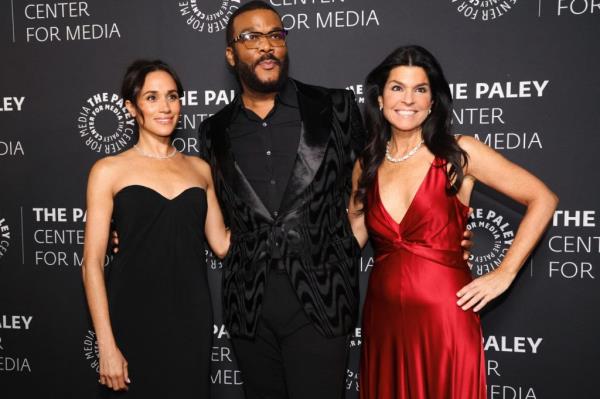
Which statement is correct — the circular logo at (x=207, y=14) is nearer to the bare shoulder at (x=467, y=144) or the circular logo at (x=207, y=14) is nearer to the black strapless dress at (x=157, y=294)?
the black strapless dress at (x=157, y=294)

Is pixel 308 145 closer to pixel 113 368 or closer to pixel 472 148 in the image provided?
pixel 472 148

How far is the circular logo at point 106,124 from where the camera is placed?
2598mm

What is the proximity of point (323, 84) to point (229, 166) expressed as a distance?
781 mm

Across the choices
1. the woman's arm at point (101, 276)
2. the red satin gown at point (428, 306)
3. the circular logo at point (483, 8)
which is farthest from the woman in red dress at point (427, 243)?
the woman's arm at point (101, 276)

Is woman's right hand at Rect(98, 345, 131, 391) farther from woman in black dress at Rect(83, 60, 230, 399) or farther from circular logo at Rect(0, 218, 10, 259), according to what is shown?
circular logo at Rect(0, 218, 10, 259)

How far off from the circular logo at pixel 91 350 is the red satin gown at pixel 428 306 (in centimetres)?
170

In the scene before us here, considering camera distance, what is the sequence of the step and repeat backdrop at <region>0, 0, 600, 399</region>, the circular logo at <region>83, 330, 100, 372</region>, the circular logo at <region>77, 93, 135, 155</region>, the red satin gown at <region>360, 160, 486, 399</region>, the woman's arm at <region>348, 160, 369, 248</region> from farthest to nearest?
the circular logo at <region>83, 330, 100, 372</region>, the circular logo at <region>77, 93, 135, 155</region>, the step and repeat backdrop at <region>0, 0, 600, 399</region>, the woman's arm at <region>348, 160, 369, 248</region>, the red satin gown at <region>360, 160, 486, 399</region>

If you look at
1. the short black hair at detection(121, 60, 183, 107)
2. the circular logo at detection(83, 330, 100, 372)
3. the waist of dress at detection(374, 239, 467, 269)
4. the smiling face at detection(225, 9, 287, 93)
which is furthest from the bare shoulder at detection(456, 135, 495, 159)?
the circular logo at detection(83, 330, 100, 372)

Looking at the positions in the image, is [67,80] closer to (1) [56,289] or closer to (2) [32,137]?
(2) [32,137]

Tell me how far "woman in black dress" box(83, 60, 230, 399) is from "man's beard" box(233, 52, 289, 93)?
0.91 feet

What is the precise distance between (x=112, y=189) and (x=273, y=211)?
0.59 metres

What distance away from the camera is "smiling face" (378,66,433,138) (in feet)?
5.96

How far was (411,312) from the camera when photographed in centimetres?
177

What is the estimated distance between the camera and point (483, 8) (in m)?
2.28
